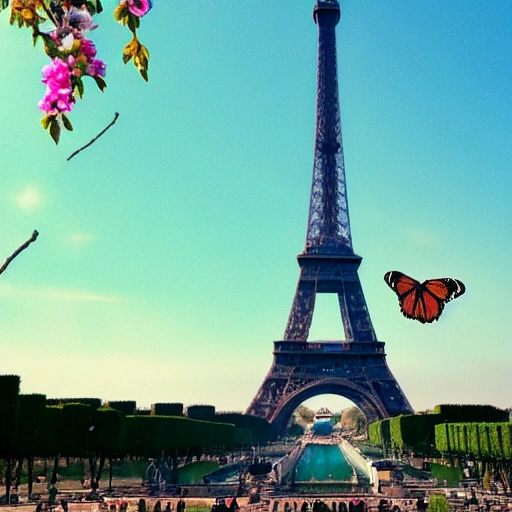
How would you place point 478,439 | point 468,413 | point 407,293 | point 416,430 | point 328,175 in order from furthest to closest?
A: 1. point 328,175
2. point 468,413
3. point 416,430
4. point 478,439
5. point 407,293

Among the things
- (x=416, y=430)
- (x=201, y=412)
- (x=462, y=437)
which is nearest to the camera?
(x=462, y=437)

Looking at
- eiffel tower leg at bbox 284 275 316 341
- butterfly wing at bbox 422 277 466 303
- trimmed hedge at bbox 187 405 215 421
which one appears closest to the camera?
butterfly wing at bbox 422 277 466 303

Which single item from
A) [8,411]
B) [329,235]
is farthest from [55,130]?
[329,235]

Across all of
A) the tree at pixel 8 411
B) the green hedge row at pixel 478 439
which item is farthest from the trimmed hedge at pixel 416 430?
the tree at pixel 8 411

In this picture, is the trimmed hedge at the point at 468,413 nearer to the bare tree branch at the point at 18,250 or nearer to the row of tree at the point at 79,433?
the row of tree at the point at 79,433

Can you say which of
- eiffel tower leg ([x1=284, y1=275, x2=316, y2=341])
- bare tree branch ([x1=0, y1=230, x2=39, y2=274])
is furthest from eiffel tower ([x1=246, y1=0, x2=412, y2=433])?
bare tree branch ([x1=0, y1=230, x2=39, y2=274])

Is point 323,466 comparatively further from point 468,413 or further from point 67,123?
point 67,123

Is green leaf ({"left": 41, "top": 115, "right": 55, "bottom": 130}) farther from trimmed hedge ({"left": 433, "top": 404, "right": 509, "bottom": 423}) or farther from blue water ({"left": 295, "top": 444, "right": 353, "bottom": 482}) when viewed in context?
trimmed hedge ({"left": 433, "top": 404, "right": 509, "bottom": 423})
